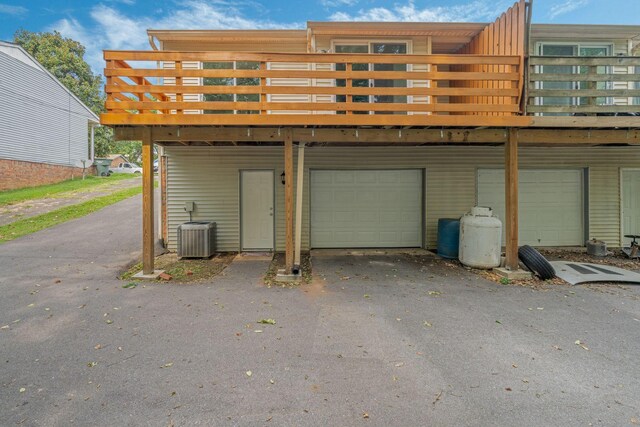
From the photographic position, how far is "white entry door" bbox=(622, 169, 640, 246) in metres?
8.84

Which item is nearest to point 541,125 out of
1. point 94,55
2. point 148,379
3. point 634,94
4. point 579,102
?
point 634,94

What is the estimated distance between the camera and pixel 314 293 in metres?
5.30

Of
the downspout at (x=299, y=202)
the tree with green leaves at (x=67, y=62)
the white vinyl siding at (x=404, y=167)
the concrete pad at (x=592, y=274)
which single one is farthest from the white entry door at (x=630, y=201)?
the tree with green leaves at (x=67, y=62)

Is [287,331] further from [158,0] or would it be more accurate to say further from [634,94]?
[158,0]

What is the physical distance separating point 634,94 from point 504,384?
21.1 feet

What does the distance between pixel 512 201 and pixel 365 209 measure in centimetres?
349

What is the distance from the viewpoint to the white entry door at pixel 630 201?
8.84 meters

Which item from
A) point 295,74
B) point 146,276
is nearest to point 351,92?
point 295,74

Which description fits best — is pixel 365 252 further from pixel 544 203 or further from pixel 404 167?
pixel 544 203

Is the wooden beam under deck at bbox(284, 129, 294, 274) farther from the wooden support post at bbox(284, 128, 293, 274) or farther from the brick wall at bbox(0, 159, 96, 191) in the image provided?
the brick wall at bbox(0, 159, 96, 191)

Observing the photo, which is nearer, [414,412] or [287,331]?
[414,412]

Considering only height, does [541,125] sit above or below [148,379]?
above

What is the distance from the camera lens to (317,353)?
335cm

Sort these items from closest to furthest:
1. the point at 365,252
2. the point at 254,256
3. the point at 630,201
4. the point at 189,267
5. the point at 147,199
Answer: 1. the point at 147,199
2. the point at 189,267
3. the point at 254,256
4. the point at 365,252
5. the point at 630,201
